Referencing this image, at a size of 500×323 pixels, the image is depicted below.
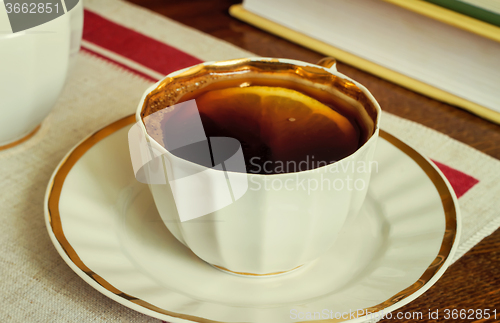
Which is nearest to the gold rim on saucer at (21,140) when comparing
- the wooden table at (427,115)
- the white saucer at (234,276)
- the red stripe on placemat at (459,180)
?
the white saucer at (234,276)

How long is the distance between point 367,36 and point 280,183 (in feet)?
1.63

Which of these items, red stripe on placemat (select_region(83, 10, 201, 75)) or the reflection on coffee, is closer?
the reflection on coffee

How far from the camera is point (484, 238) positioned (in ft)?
1.47

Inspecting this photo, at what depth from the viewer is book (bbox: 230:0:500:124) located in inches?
24.5

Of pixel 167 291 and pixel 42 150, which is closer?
pixel 167 291

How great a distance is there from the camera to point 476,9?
1.95 ft

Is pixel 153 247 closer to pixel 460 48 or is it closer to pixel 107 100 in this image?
pixel 107 100

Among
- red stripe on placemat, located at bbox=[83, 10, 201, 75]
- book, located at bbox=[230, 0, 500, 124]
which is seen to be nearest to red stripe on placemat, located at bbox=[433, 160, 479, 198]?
book, located at bbox=[230, 0, 500, 124]

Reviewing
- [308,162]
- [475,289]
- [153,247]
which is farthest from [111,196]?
[475,289]

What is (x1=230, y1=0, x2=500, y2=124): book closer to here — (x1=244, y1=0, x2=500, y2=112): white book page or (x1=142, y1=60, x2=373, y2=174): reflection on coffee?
(x1=244, y1=0, x2=500, y2=112): white book page

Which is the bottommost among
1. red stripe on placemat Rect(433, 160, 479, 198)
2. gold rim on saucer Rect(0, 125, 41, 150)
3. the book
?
gold rim on saucer Rect(0, 125, 41, 150)

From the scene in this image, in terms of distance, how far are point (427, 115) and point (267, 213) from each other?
1.34 feet

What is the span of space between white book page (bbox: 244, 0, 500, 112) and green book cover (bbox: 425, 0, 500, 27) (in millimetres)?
25

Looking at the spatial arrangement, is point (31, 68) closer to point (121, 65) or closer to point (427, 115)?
point (121, 65)
